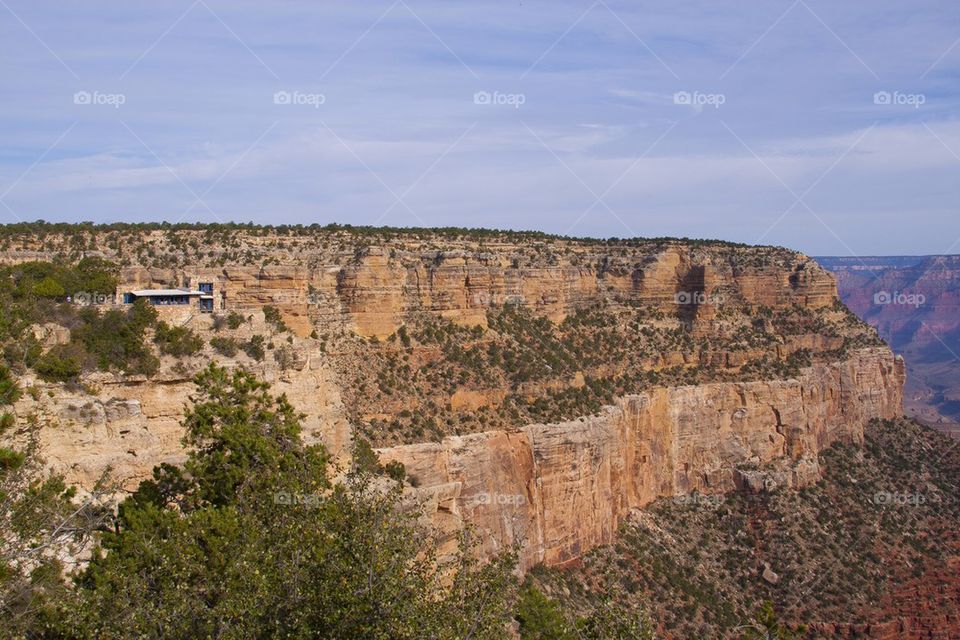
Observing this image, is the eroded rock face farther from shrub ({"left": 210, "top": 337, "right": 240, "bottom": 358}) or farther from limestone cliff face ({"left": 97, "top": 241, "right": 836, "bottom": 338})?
limestone cliff face ({"left": 97, "top": 241, "right": 836, "bottom": 338})

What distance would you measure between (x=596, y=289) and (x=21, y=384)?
154ft

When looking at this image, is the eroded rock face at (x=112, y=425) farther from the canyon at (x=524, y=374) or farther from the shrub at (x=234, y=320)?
the shrub at (x=234, y=320)

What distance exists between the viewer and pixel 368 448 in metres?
35.8

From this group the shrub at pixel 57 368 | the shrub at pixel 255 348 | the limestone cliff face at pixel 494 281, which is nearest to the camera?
the shrub at pixel 57 368

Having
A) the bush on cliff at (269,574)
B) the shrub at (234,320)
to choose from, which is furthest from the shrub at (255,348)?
the bush on cliff at (269,574)

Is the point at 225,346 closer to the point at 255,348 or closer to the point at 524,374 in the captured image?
the point at 255,348

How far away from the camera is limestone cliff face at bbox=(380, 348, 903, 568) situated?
40.2 metres

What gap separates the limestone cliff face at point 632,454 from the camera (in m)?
40.2

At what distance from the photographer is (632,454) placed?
2111 inches

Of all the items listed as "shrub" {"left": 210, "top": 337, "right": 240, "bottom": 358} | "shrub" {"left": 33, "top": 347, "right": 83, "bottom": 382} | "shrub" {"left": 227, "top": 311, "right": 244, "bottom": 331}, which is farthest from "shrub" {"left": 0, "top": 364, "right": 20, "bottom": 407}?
"shrub" {"left": 227, "top": 311, "right": 244, "bottom": 331}

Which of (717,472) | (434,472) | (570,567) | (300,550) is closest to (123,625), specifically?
(300,550)

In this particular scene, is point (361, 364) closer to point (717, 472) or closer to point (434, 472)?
point (434, 472)

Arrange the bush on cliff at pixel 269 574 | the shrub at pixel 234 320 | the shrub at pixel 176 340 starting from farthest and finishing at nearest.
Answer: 1. the shrub at pixel 234 320
2. the shrub at pixel 176 340
3. the bush on cliff at pixel 269 574

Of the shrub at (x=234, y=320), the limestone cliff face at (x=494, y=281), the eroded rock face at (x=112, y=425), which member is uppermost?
the limestone cliff face at (x=494, y=281)
